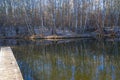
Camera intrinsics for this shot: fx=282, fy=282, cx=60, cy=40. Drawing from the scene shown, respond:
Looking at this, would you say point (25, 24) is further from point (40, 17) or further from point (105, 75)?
point (105, 75)

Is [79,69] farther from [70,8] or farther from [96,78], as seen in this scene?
[70,8]

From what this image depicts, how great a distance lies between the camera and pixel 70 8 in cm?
4616

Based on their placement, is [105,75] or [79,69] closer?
[105,75]

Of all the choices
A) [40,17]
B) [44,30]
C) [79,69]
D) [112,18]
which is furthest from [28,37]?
[79,69]

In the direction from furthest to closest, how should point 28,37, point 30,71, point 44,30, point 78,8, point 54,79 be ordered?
point 78,8, point 44,30, point 28,37, point 30,71, point 54,79

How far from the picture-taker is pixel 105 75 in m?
12.4

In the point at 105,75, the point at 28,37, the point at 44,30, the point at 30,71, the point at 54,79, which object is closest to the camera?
the point at 54,79

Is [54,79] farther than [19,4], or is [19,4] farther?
[19,4]

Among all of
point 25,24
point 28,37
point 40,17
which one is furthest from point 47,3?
point 28,37

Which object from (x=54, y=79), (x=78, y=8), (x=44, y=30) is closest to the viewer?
(x=54, y=79)

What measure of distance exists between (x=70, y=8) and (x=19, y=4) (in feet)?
27.9

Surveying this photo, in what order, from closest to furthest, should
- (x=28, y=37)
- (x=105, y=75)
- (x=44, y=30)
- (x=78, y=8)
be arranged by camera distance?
(x=105, y=75)
(x=28, y=37)
(x=44, y=30)
(x=78, y=8)

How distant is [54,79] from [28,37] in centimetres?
2660

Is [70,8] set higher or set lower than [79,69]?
higher
